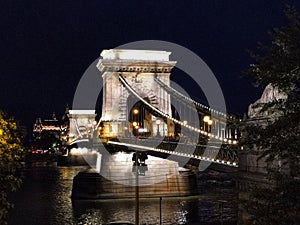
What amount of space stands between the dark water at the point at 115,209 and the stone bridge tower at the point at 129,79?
18.7 m

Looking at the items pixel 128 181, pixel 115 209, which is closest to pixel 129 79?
pixel 128 181

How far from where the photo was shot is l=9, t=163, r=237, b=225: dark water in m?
27.7

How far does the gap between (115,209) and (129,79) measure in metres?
27.3

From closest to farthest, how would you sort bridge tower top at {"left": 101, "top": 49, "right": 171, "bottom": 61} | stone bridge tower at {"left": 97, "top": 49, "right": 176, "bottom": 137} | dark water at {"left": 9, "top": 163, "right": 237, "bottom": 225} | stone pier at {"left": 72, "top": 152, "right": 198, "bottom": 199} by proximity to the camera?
1. dark water at {"left": 9, "top": 163, "right": 237, "bottom": 225}
2. stone pier at {"left": 72, "top": 152, "right": 198, "bottom": 199}
3. stone bridge tower at {"left": 97, "top": 49, "right": 176, "bottom": 137}
4. bridge tower top at {"left": 101, "top": 49, "right": 171, "bottom": 61}

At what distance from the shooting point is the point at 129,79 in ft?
188

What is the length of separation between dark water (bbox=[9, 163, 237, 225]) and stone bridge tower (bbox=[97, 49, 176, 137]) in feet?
61.4

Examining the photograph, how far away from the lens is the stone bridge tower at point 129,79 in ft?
188

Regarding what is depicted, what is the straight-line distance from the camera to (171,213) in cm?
2989

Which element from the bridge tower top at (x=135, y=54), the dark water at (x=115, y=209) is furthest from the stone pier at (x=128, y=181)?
the bridge tower top at (x=135, y=54)

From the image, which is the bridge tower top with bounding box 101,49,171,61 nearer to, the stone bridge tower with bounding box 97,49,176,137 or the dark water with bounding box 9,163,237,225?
the stone bridge tower with bounding box 97,49,176,137

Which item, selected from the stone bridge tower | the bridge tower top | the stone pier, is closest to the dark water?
the stone pier

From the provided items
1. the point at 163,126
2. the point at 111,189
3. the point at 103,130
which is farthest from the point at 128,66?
the point at 111,189

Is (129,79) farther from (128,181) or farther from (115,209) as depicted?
(115,209)

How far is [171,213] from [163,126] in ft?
63.5
